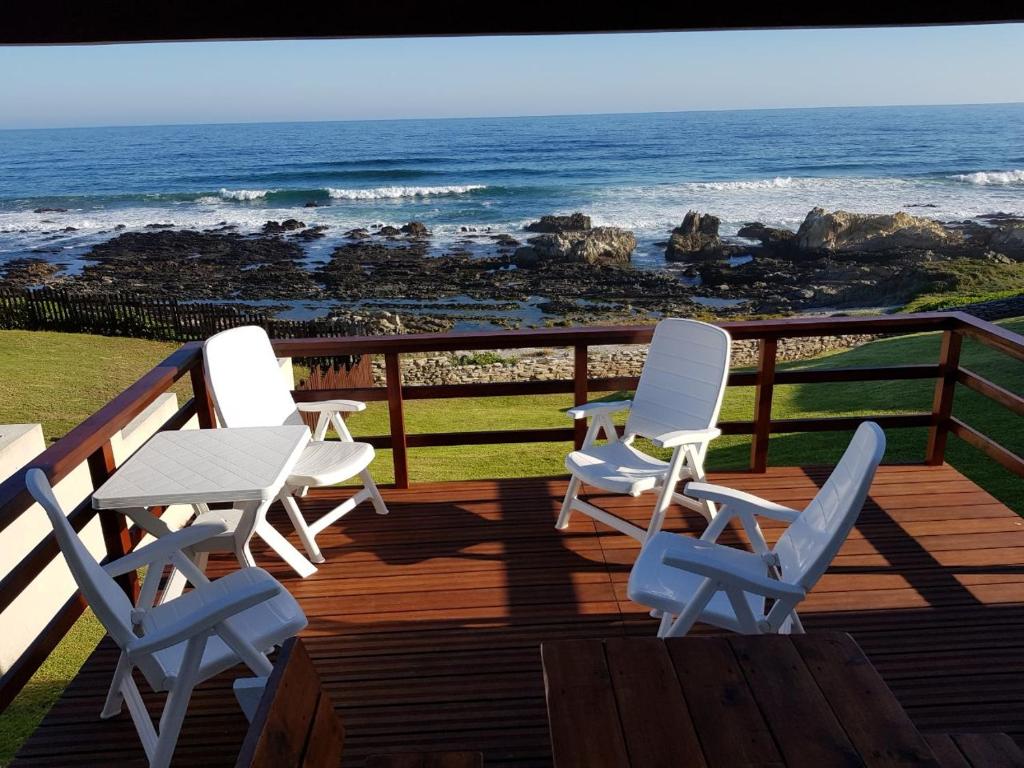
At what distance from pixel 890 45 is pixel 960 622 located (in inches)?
1759

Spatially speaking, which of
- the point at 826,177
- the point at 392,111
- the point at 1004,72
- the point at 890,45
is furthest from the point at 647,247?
the point at 1004,72

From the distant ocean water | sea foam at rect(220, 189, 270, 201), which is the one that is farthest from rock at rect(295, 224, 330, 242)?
sea foam at rect(220, 189, 270, 201)

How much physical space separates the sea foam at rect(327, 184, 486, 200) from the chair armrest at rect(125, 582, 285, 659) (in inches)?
1233

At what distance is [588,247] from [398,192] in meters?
12.0

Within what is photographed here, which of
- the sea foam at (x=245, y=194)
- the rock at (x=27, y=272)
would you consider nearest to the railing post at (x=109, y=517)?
the rock at (x=27, y=272)

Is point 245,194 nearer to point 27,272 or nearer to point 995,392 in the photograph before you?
point 27,272

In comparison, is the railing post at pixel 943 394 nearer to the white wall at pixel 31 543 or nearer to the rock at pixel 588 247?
the white wall at pixel 31 543

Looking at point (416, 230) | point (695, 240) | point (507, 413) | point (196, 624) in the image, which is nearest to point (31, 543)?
point (196, 624)

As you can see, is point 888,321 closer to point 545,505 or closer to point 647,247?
point 545,505

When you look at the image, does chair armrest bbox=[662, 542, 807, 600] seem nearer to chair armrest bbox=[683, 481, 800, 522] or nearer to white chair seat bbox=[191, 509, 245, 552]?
chair armrest bbox=[683, 481, 800, 522]

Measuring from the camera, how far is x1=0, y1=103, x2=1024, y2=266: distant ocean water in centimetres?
2986

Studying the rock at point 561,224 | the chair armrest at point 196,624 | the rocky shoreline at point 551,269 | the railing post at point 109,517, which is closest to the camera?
the chair armrest at point 196,624

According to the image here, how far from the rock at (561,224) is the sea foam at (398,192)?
615 centimetres

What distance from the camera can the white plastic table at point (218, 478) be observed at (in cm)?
268
